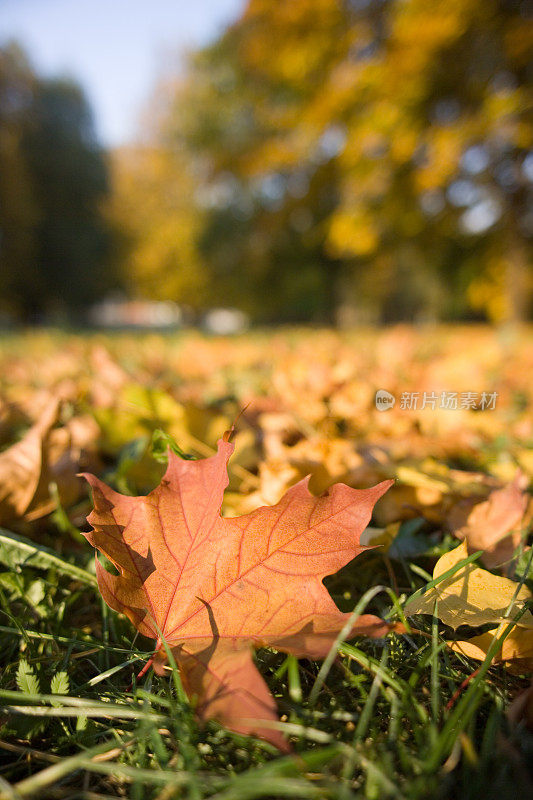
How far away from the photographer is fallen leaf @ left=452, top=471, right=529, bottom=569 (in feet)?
1.78

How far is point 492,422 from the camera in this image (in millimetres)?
1148

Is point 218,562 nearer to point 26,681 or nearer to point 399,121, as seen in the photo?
point 26,681

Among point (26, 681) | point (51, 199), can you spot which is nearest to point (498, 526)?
point (26, 681)

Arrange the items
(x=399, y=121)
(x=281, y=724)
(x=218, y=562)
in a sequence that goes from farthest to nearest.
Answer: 1. (x=399, y=121)
2. (x=218, y=562)
3. (x=281, y=724)

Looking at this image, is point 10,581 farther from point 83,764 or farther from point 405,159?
point 405,159

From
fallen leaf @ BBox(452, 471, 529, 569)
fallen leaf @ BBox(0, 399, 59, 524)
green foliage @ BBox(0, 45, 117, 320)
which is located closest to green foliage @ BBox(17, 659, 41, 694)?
fallen leaf @ BBox(0, 399, 59, 524)

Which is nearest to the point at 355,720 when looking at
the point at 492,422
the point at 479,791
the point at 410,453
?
the point at 479,791

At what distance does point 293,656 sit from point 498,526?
1.12 ft

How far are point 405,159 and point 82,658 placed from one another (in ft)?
26.5

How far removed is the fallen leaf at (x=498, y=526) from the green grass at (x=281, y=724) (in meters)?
0.12

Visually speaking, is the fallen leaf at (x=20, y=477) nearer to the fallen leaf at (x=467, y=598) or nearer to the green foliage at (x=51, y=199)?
the fallen leaf at (x=467, y=598)

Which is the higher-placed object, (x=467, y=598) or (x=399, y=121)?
(x=399, y=121)

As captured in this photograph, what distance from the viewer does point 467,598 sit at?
44 centimetres

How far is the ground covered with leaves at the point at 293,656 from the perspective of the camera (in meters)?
0.31
